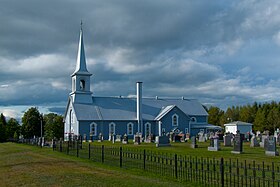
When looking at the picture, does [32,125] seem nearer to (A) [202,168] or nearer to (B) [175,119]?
(B) [175,119]

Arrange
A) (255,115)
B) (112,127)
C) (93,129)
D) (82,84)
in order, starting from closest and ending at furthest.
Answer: (93,129)
(112,127)
(82,84)
(255,115)

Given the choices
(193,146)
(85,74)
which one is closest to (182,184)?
(193,146)

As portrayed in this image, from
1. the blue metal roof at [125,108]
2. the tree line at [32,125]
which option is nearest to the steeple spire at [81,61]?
the blue metal roof at [125,108]

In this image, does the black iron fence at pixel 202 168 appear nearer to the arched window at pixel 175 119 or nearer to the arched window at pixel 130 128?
the arched window at pixel 130 128

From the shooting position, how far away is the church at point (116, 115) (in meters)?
58.4

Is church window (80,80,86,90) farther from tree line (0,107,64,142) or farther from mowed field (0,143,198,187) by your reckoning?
mowed field (0,143,198,187)

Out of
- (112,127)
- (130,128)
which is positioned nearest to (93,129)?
(112,127)

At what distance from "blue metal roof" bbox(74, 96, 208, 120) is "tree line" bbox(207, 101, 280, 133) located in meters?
18.2

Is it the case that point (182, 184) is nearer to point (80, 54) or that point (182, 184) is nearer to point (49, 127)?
point (80, 54)

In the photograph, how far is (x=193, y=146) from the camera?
30844mm

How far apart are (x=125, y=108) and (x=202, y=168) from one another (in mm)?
51455

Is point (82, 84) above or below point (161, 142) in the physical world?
above

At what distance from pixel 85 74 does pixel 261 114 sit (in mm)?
41860

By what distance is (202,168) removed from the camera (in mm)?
12219
